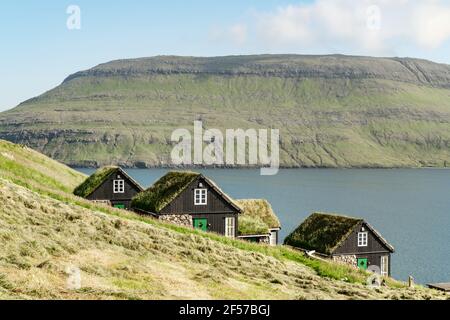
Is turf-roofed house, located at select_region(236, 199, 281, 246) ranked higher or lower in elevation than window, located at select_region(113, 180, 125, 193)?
lower

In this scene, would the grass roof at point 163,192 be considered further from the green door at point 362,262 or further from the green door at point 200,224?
the green door at point 362,262

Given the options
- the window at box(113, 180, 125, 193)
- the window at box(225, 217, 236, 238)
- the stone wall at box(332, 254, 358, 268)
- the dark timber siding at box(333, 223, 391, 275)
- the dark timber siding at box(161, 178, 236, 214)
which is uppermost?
the window at box(113, 180, 125, 193)

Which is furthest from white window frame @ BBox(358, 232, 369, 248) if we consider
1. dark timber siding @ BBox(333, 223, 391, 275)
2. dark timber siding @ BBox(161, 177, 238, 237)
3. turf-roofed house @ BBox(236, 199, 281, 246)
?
dark timber siding @ BBox(161, 177, 238, 237)

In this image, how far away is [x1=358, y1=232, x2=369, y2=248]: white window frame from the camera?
5541cm

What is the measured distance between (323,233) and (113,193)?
77.5 feet

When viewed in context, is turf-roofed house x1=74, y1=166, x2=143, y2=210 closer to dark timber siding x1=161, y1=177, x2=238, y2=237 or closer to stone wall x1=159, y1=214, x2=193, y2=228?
stone wall x1=159, y1=214, x2=193, y2=228

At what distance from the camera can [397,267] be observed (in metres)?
85.0

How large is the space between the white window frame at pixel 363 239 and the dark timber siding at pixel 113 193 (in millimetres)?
25155

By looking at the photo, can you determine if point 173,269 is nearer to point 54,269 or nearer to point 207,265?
point 207,265

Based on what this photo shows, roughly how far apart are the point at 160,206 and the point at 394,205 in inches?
5543

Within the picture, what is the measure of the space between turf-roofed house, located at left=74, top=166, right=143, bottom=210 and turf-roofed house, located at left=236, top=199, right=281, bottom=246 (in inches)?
→ 482

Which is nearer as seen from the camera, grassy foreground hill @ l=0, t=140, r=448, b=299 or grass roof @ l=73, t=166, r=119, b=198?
grassy foreground hill @ l=0, t=140, r=448, b=299

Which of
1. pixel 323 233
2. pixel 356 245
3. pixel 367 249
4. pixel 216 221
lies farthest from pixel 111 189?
pixel 367 249
